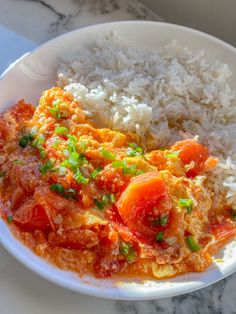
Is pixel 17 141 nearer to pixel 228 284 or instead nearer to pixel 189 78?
pixel 189 78

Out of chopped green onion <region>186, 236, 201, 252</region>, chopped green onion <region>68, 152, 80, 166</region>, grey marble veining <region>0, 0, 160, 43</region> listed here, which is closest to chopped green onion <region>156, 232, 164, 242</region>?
A: chopped green onion <region>186, 236, 201, 252</region>

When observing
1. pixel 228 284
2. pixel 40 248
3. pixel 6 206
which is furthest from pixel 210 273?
pixel 6 206

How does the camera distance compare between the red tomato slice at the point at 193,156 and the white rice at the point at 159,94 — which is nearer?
the red tomato slice at the point at 193,156

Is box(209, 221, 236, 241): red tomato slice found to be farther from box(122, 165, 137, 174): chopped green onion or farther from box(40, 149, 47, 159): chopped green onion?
box(40, 149, 47, 159): chopped green onion

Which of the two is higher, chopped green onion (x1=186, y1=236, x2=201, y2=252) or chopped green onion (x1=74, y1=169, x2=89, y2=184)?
chopped green onion (x1=74, y1=169, x2=89, y2=184)

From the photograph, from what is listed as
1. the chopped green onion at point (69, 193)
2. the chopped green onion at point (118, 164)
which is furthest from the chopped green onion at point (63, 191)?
the chopped green onion at point (118, 164)

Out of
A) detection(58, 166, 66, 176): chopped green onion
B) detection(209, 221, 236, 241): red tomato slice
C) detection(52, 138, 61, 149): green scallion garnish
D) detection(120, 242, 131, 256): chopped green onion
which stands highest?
detection(52, 138, 61, 149): green scallion garnish

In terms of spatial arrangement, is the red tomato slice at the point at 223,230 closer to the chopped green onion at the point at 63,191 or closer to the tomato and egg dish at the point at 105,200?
the tomato and egg dish at the point at 105,200
